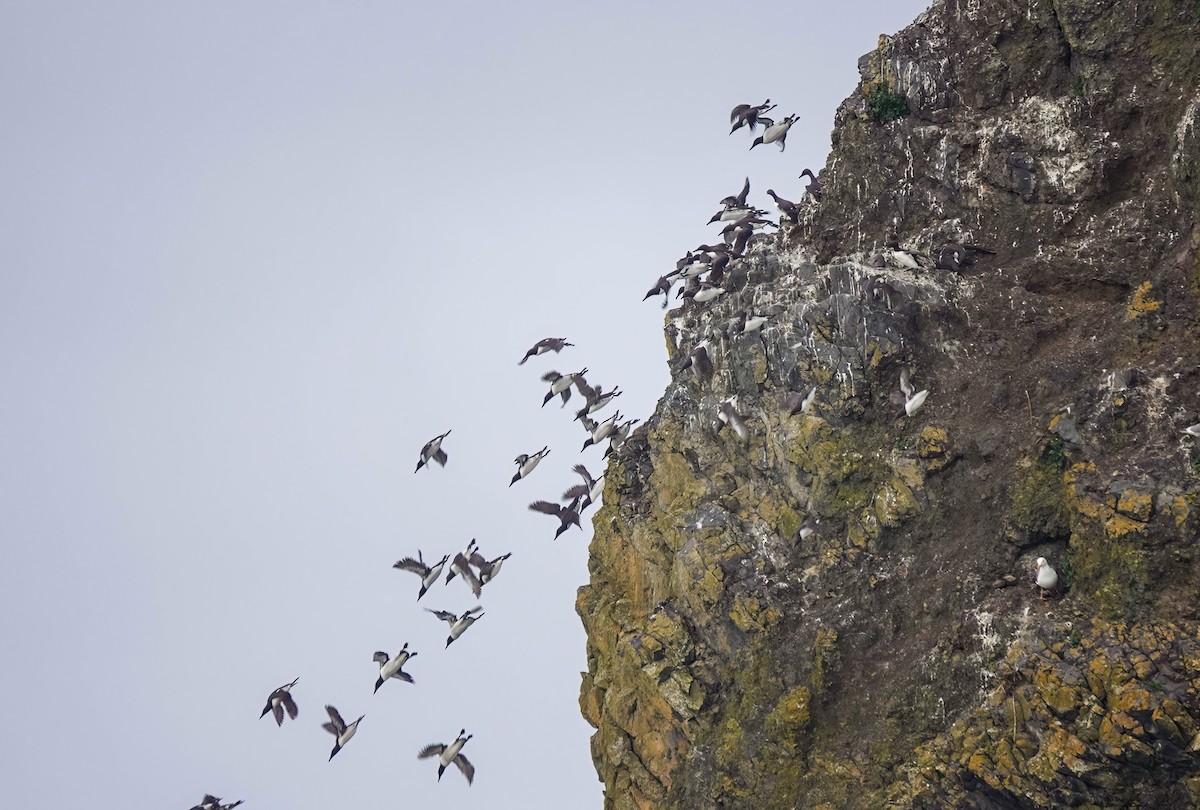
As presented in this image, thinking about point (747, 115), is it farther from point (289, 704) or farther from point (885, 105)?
point (289, 704)

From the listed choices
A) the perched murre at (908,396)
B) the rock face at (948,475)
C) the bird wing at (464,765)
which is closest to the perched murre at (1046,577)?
the rock face at (948,475)

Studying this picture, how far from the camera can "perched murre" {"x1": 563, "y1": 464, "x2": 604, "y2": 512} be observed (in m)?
26.7

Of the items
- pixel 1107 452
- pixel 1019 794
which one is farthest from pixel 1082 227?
pixel 1019 794

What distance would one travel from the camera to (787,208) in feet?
85.0

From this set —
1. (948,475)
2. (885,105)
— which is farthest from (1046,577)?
(885,105)

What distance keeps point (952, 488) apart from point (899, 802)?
17.1 feet

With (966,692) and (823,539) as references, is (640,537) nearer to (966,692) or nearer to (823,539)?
(823,539)

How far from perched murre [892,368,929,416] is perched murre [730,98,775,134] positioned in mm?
9418

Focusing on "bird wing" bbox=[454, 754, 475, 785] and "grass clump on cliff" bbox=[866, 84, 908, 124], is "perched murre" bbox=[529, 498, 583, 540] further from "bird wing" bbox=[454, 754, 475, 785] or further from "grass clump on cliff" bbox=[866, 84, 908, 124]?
"grass clump on cliff" bbox=[866, 84, 908, 124]

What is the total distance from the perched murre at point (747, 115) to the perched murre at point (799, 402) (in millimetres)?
8535

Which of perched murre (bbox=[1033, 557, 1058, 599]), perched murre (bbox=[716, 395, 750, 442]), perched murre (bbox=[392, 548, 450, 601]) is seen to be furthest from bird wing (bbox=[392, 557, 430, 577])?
perched murre (bbox=[1033, 557, 1058, 599])

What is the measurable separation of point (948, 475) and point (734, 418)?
4321 millimetres

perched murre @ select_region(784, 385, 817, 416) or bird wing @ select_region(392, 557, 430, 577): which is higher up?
bird wing @ select_region(392, 557, 430, 577)

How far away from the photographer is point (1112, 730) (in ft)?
50.2
